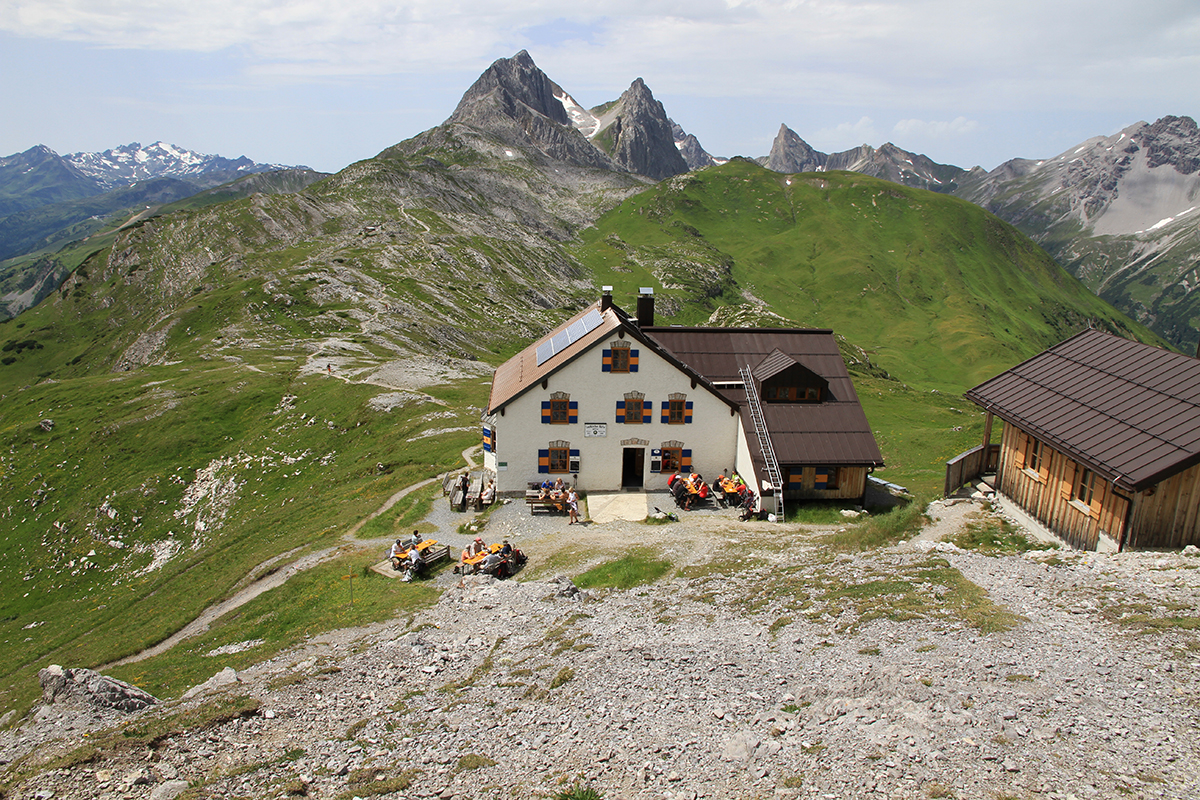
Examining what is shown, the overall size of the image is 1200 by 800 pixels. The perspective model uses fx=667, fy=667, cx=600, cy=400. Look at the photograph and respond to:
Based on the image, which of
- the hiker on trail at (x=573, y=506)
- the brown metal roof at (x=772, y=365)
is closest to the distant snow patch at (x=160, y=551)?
the hiker on trail at (x=573, y=506)

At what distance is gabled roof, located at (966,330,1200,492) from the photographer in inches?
875

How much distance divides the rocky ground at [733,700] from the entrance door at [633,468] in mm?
14366

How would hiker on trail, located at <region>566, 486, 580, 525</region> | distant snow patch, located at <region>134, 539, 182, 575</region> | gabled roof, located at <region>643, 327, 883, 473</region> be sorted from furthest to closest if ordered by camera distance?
distant snow patch, located at <region>134, 539, 182, 575</region>
gabled roof, located at <region>643, 327, 883, 473</region>
hiker on trail, located at <region>566, 486, 580, 525</region>

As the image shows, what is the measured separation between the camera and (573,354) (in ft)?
119

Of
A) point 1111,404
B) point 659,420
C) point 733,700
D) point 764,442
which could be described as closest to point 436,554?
point 659,420

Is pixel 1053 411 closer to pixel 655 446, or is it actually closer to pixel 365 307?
pixel 655 446

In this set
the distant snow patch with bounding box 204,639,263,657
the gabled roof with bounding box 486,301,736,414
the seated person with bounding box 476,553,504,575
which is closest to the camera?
the distant snow patch with bounding box 204,639,263,657

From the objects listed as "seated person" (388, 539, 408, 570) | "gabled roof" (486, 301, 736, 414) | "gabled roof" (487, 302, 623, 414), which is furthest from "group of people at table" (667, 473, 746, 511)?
"seated person" (388, 539, 408, 570)

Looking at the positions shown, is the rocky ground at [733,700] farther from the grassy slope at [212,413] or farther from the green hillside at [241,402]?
the grassy slope at [212,413]

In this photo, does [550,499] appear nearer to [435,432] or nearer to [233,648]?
[233,648]

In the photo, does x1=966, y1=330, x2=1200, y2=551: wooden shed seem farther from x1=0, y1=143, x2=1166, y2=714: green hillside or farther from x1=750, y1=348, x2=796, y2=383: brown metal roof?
x1=0, y1=143, x2=1166, y2=714: green hillside

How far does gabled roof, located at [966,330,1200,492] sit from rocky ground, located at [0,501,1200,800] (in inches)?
137

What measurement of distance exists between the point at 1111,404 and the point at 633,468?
22.2 meters

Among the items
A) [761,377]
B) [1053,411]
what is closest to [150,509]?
[761,377]
